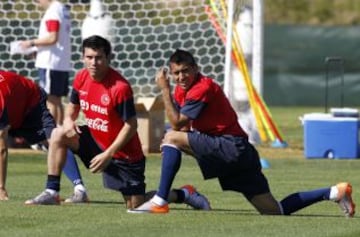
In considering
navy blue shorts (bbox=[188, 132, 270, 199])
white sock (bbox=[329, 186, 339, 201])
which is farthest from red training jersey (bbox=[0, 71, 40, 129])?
white sock (bbox=[329, 186, 339, 201])

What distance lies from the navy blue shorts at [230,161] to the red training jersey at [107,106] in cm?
66

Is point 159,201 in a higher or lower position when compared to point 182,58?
lower

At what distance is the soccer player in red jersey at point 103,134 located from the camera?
1068 cm

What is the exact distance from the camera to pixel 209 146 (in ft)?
34.1

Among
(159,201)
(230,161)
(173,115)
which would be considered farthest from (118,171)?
(230,161)

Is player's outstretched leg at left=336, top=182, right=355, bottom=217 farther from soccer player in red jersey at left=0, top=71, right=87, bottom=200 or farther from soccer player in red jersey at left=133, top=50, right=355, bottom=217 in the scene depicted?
soccer player in red jersey at left=0, top=71, right=87, bottom=200

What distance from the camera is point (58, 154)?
10.7m

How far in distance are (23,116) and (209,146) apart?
194cm

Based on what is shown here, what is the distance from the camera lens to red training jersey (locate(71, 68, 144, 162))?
10.7 metres

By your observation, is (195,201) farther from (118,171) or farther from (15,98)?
(15,98)

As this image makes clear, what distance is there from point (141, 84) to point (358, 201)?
12547mm

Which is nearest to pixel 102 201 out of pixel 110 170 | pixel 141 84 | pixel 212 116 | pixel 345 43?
pixel 110 170

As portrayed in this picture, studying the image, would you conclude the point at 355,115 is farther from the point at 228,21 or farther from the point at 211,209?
the point at 211,209

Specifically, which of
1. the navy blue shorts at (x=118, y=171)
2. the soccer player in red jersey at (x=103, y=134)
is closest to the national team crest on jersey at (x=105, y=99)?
the soccer player in red jersey at (x=103, y=134)
